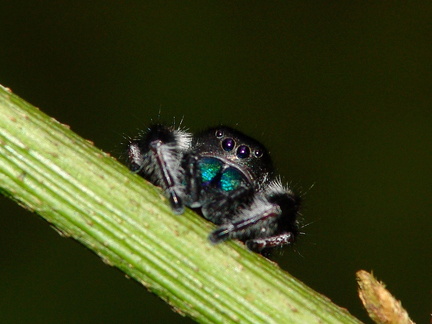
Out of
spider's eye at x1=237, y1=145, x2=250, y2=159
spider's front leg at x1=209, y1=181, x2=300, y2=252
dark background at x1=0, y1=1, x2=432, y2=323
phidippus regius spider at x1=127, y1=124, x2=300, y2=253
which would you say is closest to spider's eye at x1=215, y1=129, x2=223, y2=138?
phidippus regius spider at x1=127, y1=124, x2=300, y2=253

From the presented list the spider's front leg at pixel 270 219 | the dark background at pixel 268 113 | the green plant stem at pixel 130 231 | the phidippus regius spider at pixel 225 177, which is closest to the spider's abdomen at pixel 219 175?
the phidippus regius spider at pixel 225 177

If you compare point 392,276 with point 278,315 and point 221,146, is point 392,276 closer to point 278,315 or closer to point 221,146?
point 221,146

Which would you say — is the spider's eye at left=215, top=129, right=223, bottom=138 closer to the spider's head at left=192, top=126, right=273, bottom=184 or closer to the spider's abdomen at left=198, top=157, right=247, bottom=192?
the spider's head at left=192, top=126, right=273, bottom=184

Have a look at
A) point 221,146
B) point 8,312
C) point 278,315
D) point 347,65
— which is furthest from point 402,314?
Result: point 347,65

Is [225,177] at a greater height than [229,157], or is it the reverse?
[229,157]

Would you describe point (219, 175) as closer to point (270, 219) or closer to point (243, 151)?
point (243, 151)

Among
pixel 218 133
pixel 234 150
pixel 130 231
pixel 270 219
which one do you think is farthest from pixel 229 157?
pixel 130 231
